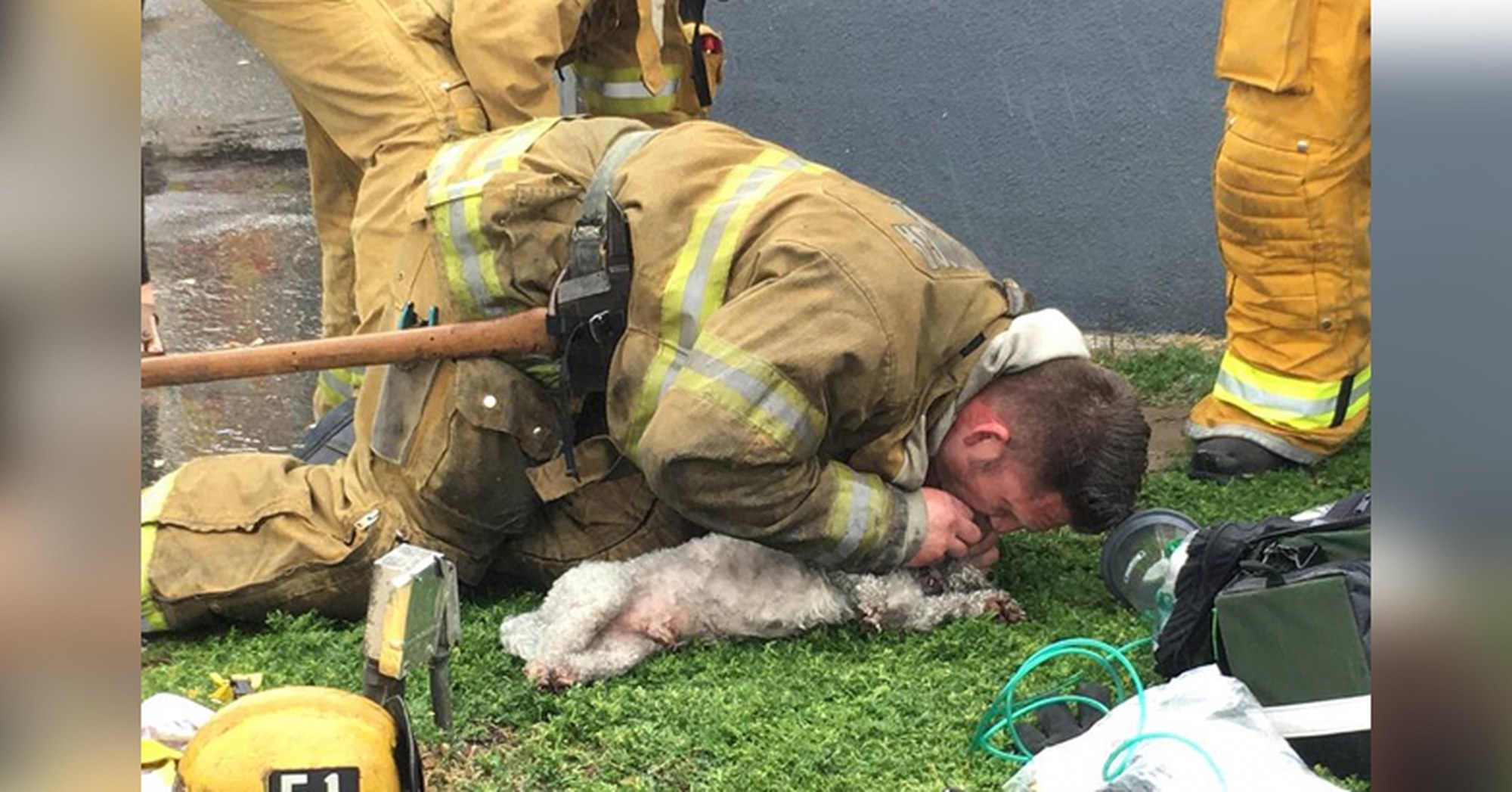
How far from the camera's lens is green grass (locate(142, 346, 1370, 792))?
2.72 metres

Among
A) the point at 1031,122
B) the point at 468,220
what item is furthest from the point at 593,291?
the point at 1031,122

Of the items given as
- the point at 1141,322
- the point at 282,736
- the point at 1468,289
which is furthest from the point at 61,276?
the point at 1141,322

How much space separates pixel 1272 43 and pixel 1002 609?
1.53m

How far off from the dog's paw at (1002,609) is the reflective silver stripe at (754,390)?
62cm

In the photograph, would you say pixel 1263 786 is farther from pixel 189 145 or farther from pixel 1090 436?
pixel 189 145

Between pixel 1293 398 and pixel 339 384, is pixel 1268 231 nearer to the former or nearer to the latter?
pixel 1293 398

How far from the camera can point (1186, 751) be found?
7.84 feet

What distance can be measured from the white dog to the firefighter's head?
0.20 meters

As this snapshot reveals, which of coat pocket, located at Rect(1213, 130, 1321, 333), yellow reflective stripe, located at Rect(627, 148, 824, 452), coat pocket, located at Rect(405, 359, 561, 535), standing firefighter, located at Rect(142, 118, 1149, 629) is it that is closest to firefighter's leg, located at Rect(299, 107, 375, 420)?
standing firefighter, located at Rect(142, 118, 1149, 629)

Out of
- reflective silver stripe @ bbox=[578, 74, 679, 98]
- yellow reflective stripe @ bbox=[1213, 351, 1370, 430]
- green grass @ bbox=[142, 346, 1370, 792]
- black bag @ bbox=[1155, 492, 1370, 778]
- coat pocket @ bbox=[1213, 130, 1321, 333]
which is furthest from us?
reflective silver stripe @ bbox=[578, 74, 679, 98]

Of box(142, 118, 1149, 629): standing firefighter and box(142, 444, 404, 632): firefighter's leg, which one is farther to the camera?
box(142, 444, 404, 632): firefighter's leg

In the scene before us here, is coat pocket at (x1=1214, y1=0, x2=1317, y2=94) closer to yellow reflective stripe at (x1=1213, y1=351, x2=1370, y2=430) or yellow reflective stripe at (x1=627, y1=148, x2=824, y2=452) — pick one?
yellow reflective stripe at (x1=1213, y1=351, x2=1370, y2=430)

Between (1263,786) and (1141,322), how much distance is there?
3393 millimetres

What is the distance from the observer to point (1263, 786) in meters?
2.30
